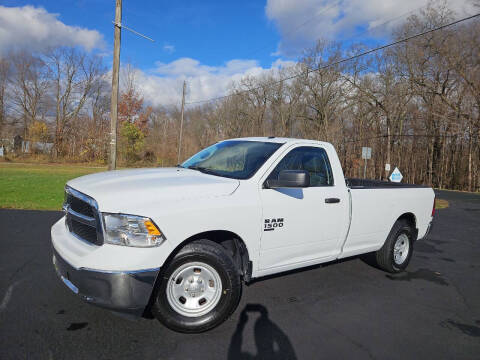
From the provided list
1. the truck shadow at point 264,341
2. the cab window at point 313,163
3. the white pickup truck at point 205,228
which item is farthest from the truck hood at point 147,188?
the truck shadow at point 264,341

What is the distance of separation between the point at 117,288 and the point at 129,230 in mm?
466

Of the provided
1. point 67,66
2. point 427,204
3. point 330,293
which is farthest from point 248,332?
point 67,66

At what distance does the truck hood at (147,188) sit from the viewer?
2.86 m

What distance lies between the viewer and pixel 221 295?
3.21 meters

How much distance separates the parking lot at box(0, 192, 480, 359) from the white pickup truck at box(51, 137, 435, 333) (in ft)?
1.00

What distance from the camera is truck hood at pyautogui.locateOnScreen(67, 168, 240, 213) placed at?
286 centimetres

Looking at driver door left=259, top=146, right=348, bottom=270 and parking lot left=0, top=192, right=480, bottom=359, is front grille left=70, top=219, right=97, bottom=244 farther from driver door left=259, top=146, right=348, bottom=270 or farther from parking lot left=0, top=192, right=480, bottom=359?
driver door left=259, top=146, right=348, bottom=270

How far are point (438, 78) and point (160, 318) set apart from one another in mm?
34675

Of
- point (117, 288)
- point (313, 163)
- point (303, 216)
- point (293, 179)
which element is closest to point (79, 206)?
point (117, 288)

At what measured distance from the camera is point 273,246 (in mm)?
3559

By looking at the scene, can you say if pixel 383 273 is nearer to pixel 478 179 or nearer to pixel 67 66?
pixel 478 179

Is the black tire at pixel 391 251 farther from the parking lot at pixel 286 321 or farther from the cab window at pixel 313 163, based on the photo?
the cab window at pixel 313 163

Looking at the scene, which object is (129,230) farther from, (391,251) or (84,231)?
(391,251)

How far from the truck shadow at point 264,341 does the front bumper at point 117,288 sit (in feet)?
2.92
